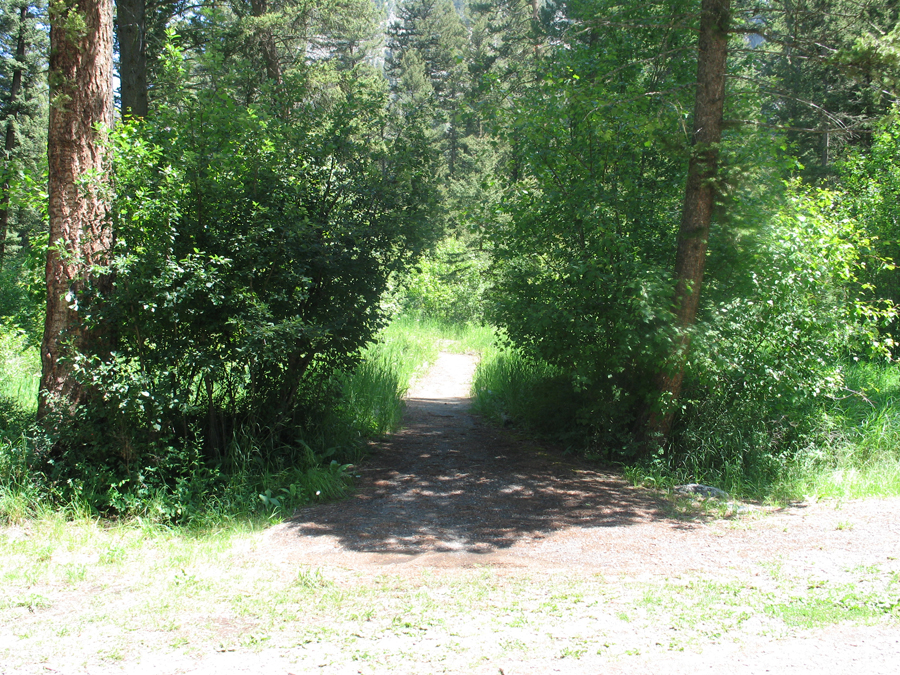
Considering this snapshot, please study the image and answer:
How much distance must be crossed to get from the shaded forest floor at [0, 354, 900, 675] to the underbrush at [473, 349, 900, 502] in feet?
2.21

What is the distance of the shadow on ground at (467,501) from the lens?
5641mm

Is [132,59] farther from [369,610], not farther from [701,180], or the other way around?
[369,610]

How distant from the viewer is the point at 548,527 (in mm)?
5863

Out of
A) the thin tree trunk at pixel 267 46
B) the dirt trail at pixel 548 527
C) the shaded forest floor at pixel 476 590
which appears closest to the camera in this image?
the shaded forest floor at pixel 476 590

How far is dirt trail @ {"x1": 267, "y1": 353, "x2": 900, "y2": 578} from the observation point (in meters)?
5.05

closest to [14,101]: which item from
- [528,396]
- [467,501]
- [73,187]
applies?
[73,187]

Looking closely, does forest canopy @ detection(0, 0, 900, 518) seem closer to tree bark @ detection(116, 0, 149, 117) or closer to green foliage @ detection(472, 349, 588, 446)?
green foliage @ detection(472, 349, 588, 446)

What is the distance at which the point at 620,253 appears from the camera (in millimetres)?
7426

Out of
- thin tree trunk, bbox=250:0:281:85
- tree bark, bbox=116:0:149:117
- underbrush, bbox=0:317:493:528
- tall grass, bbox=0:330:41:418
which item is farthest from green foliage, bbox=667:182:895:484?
thin tree trunk, bbox=250:0:281:85

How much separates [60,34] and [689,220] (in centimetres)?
707

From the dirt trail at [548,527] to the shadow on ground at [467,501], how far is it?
0.5 inches

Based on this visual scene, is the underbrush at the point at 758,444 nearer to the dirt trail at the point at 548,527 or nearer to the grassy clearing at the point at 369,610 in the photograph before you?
the dirt trail at the point at 548,527

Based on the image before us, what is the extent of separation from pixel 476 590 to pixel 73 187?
5607mm

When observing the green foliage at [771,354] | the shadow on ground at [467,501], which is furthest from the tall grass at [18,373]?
the green foliage at [771,354]
